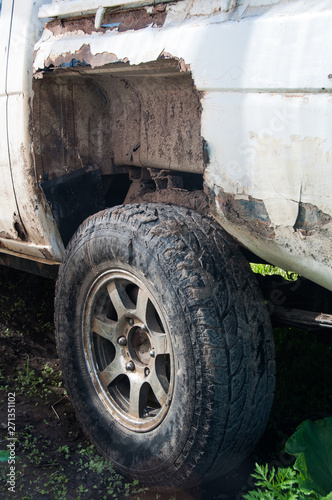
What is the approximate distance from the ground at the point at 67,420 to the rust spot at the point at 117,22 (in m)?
1.48

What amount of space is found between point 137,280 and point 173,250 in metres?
0.26

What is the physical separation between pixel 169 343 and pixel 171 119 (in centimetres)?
93

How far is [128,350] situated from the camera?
7.91 ft

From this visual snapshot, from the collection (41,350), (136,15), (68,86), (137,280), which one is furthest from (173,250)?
(41,350)

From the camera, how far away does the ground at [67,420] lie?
7.62 feet

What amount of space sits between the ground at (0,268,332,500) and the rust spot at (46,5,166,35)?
1.48 metres

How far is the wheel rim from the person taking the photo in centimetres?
223

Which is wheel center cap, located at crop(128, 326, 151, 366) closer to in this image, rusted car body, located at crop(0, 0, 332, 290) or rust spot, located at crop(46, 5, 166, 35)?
rusted car body, located at crop(0, 0, 332, 290)

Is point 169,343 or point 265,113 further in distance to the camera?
point 169,343

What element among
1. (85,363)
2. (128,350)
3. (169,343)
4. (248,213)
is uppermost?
(248,213)

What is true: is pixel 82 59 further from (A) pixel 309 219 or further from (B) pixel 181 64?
(A) pixel 309 219

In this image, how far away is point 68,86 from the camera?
2734 mm

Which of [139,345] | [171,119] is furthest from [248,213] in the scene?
[139,345]

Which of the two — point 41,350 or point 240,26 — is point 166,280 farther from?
point 41,350
